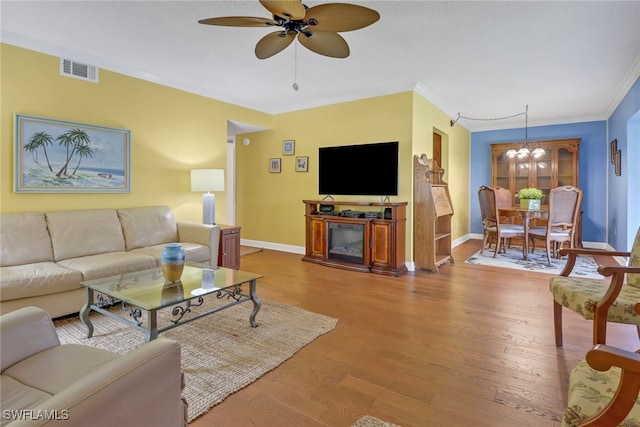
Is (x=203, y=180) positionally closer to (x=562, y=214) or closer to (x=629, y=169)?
(x=562, y=214)

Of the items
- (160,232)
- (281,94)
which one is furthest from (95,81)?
(281,94)

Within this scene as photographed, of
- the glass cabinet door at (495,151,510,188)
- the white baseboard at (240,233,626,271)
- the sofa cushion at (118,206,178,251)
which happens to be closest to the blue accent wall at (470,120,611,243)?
the white baseboard at (240,233,626,271)

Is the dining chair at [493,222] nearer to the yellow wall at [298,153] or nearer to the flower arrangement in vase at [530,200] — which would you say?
the flower arrangement in vase at [530,200]

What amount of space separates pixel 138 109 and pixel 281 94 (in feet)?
6.34

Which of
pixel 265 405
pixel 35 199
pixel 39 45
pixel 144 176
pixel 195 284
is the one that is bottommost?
pixel 265 405

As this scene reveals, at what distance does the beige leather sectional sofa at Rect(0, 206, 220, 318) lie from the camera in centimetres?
252

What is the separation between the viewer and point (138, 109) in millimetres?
4004

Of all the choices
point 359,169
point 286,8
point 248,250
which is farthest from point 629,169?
point 248,250

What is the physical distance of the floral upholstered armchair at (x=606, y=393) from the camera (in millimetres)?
923

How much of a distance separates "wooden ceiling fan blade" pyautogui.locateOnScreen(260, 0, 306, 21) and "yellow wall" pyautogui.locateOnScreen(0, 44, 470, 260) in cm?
269

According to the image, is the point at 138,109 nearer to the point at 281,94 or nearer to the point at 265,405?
the point at 281,94

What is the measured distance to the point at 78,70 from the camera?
3.48 metres

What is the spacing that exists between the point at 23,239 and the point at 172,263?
1590mm

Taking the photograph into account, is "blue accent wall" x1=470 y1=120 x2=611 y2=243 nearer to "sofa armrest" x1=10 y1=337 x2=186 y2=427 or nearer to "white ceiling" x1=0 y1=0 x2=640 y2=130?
"white ceiling" x1=0 y1=0 x2=640 y2=130
